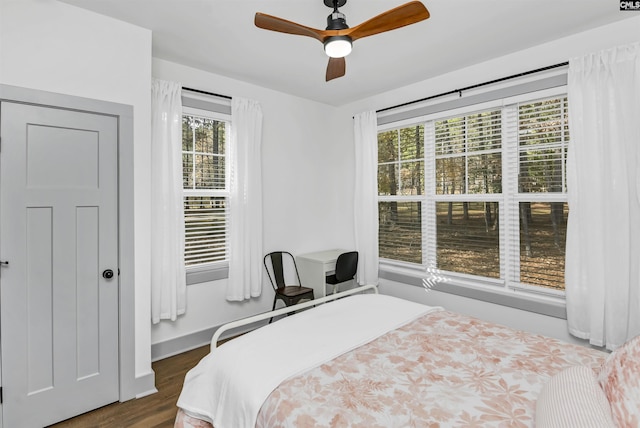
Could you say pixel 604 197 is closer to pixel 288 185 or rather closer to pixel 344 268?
A: pixel 344 268

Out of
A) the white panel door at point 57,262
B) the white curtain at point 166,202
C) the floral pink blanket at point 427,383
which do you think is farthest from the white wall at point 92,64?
the floral pink blanket at point 427,383

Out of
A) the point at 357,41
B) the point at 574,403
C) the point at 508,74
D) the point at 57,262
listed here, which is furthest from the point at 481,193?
the point at 57,262

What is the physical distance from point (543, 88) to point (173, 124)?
123 inches

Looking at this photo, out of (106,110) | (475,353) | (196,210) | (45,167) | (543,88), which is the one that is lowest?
(475,353)

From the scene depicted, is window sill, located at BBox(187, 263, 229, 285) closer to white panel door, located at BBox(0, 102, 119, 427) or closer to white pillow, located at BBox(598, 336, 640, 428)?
white panel door, located at BBox(0, 102, 119, 427)

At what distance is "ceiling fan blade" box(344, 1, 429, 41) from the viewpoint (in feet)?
5.02

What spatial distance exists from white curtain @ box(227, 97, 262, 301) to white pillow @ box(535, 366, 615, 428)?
104 inches

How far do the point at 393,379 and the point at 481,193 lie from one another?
2246mm

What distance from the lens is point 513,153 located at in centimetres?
285

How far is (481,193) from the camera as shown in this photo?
3.08 m

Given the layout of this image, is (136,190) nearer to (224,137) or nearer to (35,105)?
(35,105)

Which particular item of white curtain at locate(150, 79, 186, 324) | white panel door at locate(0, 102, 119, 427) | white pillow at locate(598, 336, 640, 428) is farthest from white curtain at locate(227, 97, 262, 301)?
white pillow at locate(598, 336, 640, 428)

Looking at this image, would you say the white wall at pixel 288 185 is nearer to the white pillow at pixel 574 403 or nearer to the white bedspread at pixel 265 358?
the white bedspread at pixel 265 358

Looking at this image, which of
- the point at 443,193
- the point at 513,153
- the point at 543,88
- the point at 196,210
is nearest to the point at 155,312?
the point at 196,210
